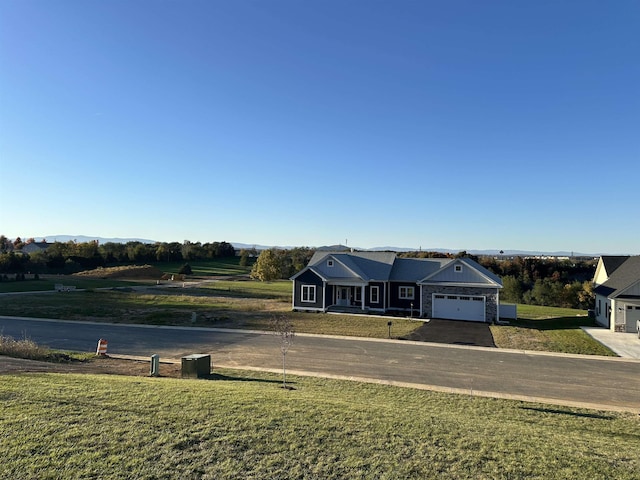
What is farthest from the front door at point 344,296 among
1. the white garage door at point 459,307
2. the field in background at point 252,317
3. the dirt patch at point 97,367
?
the dirt patch at point 97,367

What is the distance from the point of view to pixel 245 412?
7684 mm

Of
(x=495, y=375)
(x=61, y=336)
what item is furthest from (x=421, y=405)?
(x=61, y=336)

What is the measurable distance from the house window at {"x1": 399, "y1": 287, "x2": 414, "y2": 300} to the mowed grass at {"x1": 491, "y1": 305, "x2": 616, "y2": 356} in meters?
7.22

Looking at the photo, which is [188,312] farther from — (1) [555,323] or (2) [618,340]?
(2) [618,340]

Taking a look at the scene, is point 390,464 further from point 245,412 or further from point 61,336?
point 61,336

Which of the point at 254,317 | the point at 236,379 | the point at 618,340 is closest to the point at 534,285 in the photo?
the point at 618,340

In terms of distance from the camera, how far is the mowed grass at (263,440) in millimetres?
5492

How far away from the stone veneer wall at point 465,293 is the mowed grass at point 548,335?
1.56 m

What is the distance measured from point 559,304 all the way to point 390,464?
61544 millimetres

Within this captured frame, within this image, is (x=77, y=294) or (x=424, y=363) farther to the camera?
(x=77, y=294)

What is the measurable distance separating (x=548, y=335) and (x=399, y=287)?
40.5 feet

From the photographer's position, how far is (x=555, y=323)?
102ft

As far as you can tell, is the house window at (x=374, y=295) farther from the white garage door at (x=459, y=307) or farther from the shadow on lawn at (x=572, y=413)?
the shadow on lawn at (x=572, y=413)

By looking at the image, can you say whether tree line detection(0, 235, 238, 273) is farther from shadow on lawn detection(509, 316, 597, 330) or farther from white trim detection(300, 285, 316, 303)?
shadow on lawn detection(509, 316, 597, 330)
